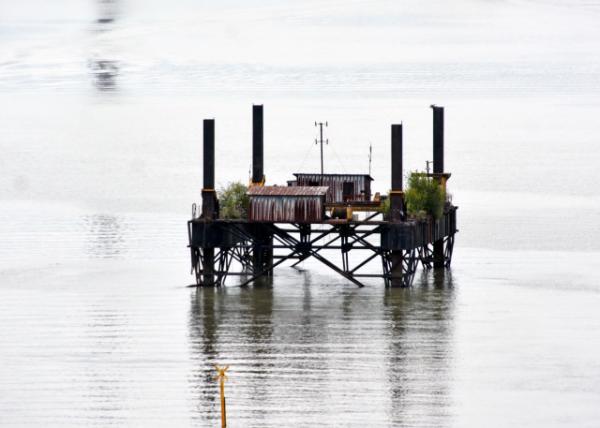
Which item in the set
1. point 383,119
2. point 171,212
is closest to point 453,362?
point 171,212

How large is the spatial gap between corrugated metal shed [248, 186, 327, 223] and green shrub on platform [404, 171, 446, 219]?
3.83 m

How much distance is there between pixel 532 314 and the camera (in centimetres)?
5672

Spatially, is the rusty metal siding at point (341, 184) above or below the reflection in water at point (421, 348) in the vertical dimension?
above

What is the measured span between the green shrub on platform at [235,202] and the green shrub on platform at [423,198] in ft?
19.3

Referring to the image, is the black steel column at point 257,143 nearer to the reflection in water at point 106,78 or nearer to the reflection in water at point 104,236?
the reflection in water at point 104,236

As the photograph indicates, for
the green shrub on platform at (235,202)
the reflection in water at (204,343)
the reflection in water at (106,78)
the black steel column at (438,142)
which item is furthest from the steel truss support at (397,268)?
the reflection in water at (106,78)

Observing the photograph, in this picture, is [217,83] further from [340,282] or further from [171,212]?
[340,282]

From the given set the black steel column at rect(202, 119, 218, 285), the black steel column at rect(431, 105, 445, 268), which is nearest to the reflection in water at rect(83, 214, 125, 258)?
the black steel column at rect(202, 119, 218, 285)

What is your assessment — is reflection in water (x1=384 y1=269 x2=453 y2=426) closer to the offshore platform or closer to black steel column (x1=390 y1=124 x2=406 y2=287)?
the offshore platform

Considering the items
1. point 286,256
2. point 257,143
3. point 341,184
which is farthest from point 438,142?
point 286,256

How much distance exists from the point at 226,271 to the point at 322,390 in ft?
60.1

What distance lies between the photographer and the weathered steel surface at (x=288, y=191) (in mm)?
58469

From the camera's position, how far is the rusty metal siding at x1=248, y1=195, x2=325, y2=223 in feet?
191

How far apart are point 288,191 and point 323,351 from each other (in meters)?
10.3
